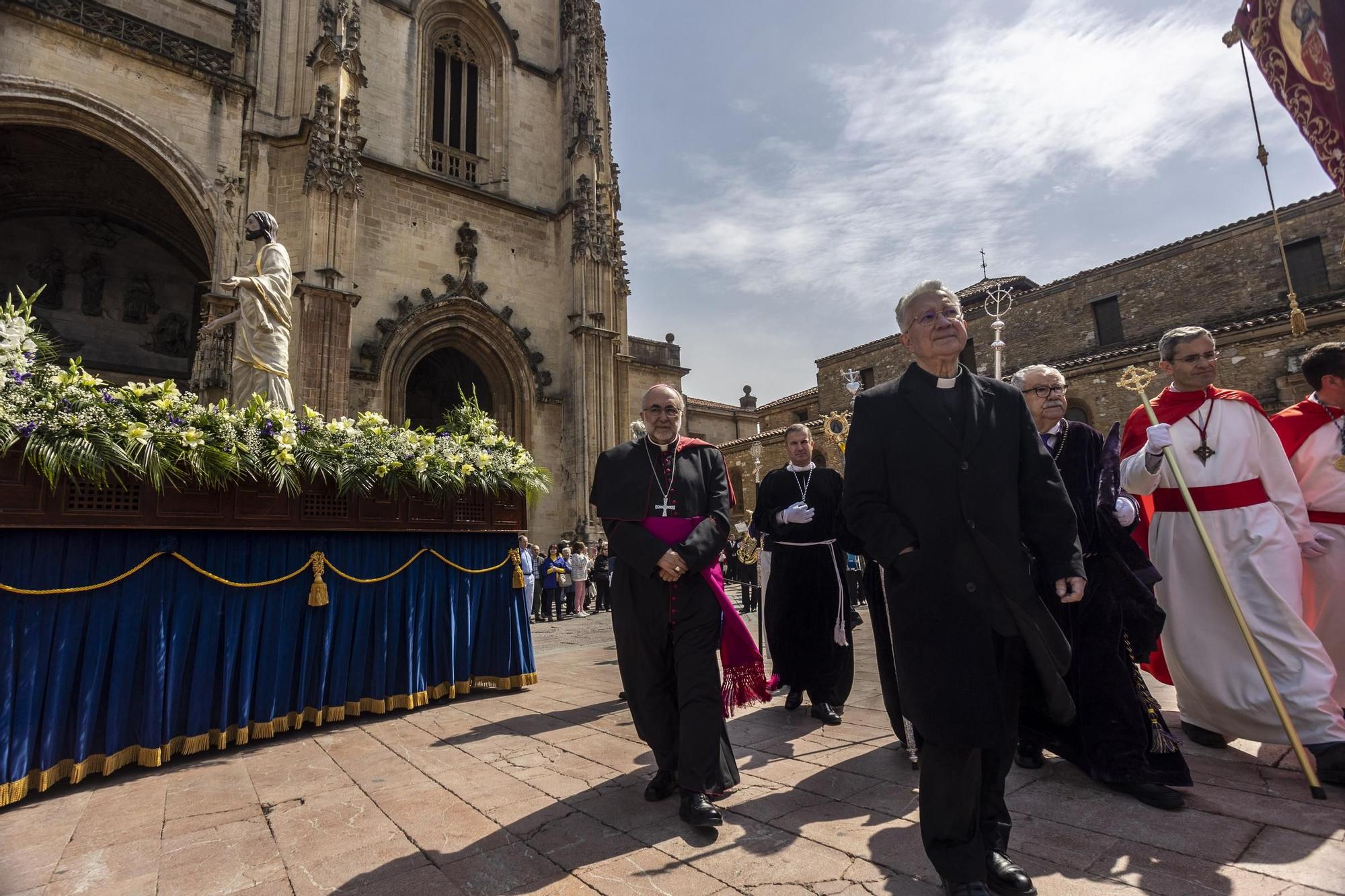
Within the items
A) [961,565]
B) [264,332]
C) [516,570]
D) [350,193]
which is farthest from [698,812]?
[350,193]

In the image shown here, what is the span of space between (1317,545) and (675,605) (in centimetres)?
354

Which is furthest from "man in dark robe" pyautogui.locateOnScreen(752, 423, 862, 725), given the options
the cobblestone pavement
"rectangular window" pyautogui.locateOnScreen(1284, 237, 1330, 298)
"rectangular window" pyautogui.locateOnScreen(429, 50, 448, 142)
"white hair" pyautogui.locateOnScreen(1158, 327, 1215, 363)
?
"rectangular window" pyautogui.locateOnScreen(1284, 237, 1330, 298)

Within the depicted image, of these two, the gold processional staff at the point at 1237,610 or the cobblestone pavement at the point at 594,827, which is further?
the gold processional staff at the point at 1237,610

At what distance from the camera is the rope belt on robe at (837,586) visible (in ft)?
14.6

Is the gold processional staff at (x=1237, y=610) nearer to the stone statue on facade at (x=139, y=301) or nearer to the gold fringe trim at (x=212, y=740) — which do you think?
the gold fringe trim at (x=212, y=740)

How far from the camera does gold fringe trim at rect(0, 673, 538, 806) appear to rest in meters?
3.32

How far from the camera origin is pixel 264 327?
6191mm

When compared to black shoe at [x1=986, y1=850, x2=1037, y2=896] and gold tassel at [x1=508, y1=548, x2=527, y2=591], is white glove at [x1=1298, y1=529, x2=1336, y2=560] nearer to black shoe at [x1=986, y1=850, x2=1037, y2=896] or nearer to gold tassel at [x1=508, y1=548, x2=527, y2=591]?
black shoe at [x1=986, y1=850, x2=1037, y2=896]

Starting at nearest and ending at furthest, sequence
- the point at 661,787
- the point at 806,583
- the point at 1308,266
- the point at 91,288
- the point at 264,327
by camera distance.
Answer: the point at 661,787
the point at 806,583
the point at 264,327
the point at 91,288
the point at 1308,266

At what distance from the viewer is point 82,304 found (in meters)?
16.0

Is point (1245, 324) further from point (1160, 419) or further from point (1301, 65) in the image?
point (1301, 65)

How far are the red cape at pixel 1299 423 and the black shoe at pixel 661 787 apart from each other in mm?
3993

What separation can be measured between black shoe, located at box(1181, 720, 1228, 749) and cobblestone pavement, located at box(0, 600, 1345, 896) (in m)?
0.10

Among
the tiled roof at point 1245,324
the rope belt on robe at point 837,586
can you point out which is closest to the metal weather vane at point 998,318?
the rope belt on robe at point 837,586
